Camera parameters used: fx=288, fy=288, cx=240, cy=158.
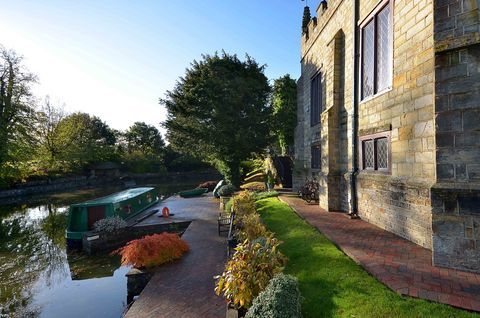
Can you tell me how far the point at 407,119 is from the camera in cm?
721

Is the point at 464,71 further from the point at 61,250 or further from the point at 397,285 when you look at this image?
the point at 61,250

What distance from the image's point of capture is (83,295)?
888 centimetres

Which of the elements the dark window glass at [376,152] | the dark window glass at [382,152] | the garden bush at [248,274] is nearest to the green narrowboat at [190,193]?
the dark window glass at [376,152]

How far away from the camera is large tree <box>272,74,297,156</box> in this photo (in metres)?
29.1

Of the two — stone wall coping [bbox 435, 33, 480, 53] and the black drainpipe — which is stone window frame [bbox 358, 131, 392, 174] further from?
stone wall coping [bbox 435, 33, 480, 53]

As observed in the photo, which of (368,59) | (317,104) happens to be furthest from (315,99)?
(368,59)

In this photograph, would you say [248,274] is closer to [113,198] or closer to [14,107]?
[113,198]

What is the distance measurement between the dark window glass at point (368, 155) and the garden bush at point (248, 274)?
549 cm

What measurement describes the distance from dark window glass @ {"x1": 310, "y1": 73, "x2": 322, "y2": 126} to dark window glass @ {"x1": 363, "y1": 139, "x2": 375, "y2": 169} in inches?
203

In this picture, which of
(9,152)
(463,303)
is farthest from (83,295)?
(9,152)

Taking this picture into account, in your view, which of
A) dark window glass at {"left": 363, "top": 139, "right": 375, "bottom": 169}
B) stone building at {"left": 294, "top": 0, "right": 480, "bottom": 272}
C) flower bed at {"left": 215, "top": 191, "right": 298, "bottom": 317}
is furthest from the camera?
dark window glass at {"left": 363, "top": 139, "right": 375, "bottom": 169}

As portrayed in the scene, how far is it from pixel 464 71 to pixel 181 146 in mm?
26217

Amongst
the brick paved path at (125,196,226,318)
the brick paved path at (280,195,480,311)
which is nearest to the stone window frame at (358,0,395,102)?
the brick paved path at (280,195,480,311)

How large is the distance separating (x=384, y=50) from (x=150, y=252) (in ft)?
31.1
